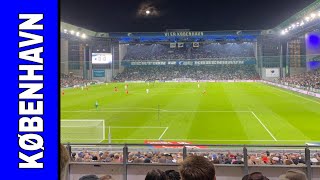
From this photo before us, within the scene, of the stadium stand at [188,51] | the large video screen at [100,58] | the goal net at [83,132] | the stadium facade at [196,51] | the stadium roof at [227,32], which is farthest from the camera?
the stadium stand at [188,51]

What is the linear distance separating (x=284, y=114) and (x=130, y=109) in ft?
48.1

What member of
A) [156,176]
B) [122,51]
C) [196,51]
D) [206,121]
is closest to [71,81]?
[122,51]

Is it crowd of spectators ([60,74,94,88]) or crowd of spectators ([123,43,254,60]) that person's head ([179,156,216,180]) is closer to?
crowd of spectators ([60,74,94,88])

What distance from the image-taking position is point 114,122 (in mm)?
27297

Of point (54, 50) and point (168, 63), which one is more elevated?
point (168, 63)

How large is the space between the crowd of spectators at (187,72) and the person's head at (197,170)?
8934cm

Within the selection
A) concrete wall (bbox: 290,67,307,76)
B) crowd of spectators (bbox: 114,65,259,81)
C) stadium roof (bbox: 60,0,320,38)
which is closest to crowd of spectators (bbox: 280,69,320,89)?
concrete wall (bbox: 290,67,307,76)

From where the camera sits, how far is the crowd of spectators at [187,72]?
306ft

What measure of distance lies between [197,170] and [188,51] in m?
103

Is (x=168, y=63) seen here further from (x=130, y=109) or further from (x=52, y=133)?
(x=52, y=133)

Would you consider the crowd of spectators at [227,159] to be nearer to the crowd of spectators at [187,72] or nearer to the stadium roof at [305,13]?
the stadium roof at [305,13]

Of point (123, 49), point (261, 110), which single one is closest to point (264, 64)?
point (123, 49)

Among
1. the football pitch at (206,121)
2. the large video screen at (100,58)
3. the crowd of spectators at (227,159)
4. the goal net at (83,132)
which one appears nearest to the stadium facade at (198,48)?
the large video screen at (100,58)

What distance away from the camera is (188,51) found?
104625 millimetres
